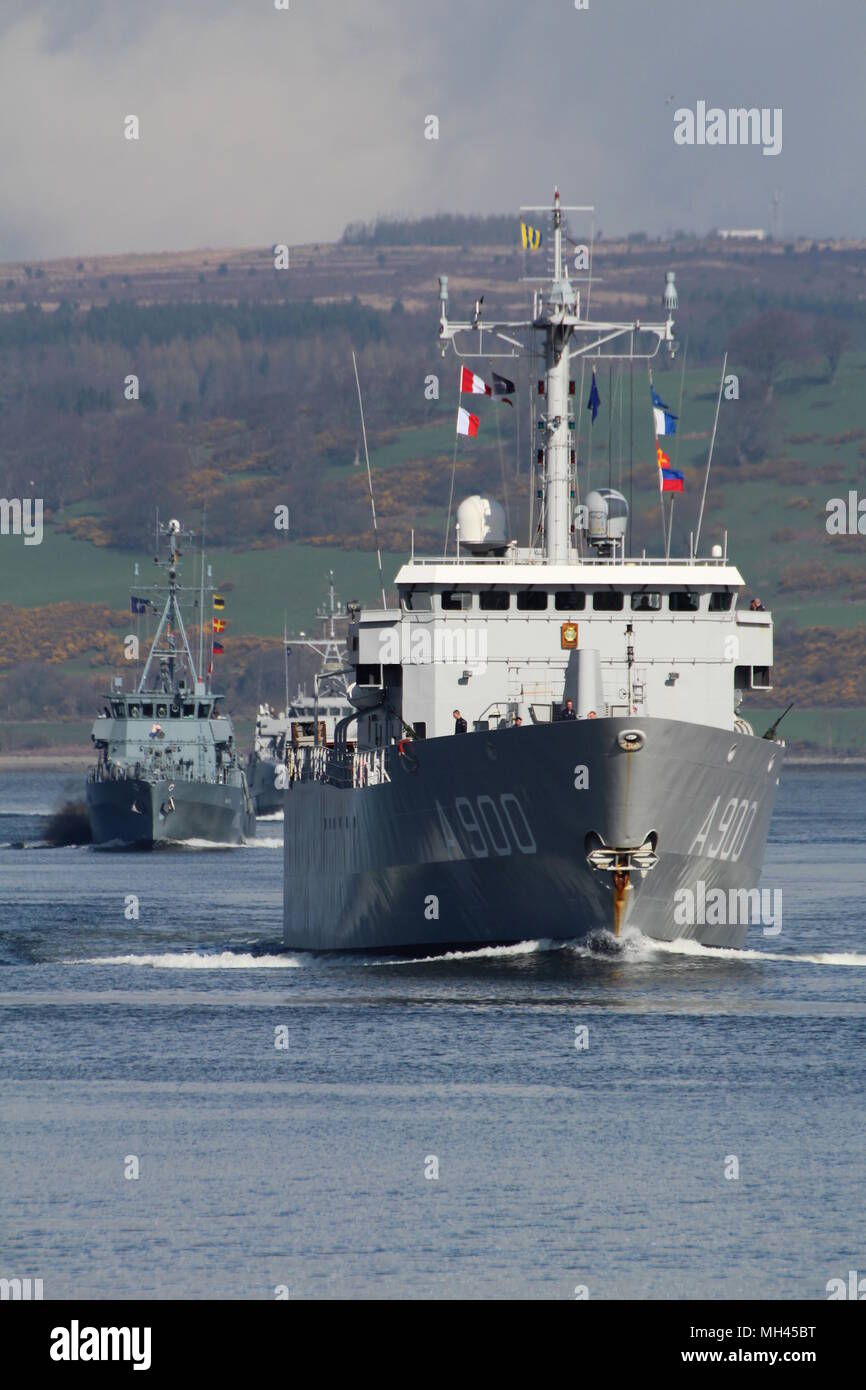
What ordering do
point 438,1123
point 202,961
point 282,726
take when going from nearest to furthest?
point 438,1123
point 202,961
point 282,726

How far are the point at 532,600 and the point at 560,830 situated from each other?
17.9 ft

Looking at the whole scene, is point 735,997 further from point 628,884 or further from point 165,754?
point 165,754

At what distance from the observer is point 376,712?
4391 centimetres

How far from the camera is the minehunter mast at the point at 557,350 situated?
42406mm

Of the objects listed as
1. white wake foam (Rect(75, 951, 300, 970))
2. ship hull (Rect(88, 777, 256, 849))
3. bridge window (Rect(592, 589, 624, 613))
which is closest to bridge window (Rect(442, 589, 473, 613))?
bridge window (Rect(592, 589, 624, 613))

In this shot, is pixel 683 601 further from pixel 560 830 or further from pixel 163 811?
pixel 163 811

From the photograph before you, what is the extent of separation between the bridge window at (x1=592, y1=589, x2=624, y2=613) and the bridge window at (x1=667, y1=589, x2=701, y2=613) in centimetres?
84

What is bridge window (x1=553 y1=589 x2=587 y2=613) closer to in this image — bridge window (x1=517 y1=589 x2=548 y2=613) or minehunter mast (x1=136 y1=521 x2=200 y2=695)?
bridge window (x1=517 y1=589 x2=548 y2=613)

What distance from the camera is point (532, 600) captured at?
1577 inches

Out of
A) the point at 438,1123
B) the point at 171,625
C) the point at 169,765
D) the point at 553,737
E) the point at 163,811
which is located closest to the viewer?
the point at 438,1123

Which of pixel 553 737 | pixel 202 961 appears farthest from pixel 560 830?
pixel 202 961

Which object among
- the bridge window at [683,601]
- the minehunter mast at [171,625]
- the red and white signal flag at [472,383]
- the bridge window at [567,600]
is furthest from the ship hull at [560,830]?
the minehunter mast at [171,625]

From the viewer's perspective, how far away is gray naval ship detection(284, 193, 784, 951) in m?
35.8
